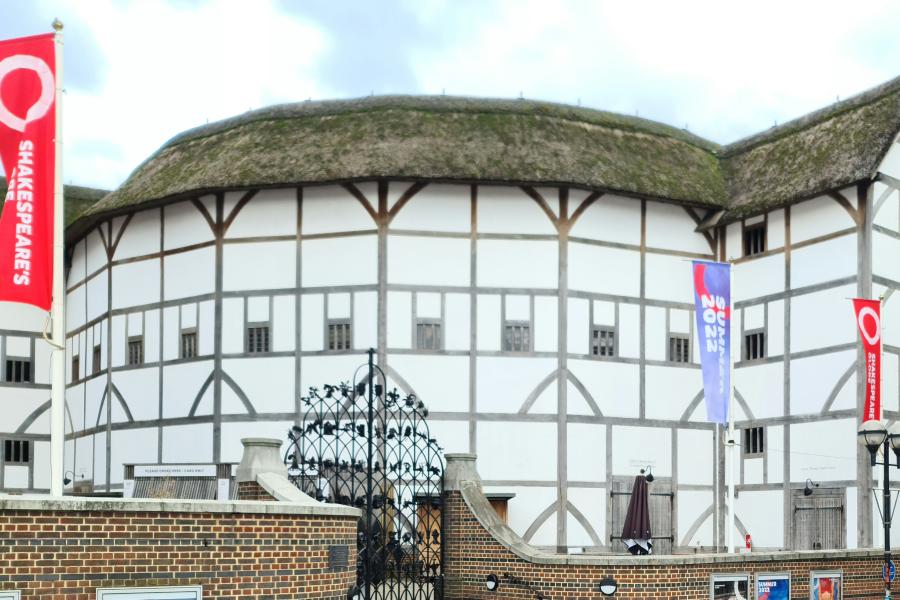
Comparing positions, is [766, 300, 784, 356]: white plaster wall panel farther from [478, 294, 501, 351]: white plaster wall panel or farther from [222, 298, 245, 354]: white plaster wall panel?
[222, 298, 245, 354]: white plaster wall panel

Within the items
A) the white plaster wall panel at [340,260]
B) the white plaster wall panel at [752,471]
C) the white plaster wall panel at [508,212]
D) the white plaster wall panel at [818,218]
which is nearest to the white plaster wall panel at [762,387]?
the white plaster wall panel at [752,471]

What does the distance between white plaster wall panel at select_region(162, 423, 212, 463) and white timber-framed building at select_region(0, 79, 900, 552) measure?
7cm

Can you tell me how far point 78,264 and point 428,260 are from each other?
1147cm

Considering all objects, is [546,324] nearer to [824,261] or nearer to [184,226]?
[824,261]

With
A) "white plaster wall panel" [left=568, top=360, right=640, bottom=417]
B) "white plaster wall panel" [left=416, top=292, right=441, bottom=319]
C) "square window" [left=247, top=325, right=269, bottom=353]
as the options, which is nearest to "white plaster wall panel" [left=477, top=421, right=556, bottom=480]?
"white plaster wall panel" [left=568, top=360, right=640, bottom=417]

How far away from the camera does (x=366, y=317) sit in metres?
27.6

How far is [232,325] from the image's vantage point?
93.0 ft

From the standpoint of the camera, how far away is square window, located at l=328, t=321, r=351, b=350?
2770 centimetres

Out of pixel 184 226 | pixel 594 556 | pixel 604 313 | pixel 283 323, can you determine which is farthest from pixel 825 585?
pixel 184 226

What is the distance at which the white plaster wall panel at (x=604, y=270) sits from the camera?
28.5 m

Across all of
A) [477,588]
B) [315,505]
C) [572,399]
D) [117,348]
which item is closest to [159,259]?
[117,348]

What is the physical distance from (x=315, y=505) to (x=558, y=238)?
15632mm

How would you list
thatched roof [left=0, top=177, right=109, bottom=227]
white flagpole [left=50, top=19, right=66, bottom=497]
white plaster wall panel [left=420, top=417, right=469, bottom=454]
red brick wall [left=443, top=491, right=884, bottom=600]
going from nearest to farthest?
white flagpole [left=50, top=19, right=66, bottom=497], red brick wall [left=443, top=491, right=884, bottom=600], white plaster wall panel [left=420, top=417, right=469, bottom=454], thatched roof [left=0, top=177, right=109, bottom=227]

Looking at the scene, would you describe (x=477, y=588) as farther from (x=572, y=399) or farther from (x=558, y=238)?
(x=558, y=238)
